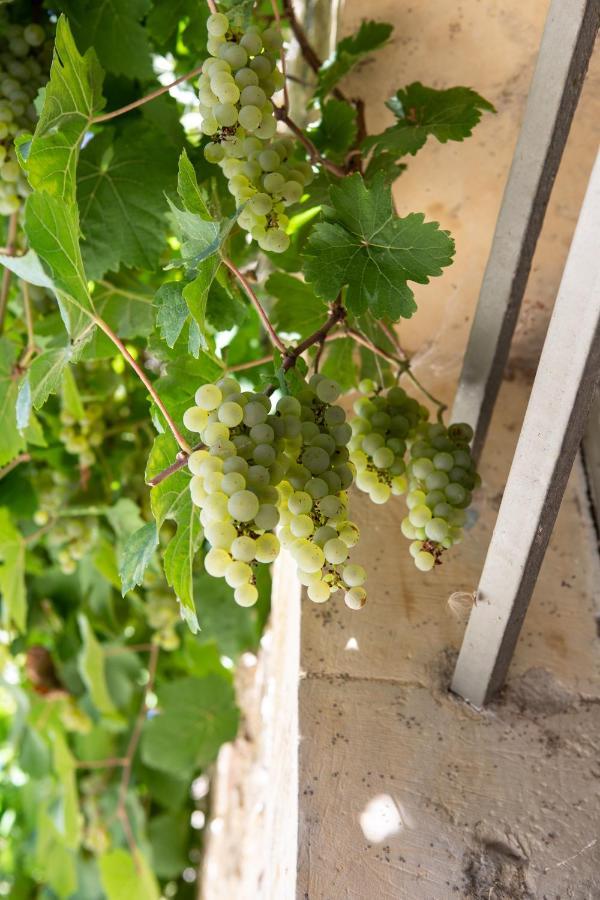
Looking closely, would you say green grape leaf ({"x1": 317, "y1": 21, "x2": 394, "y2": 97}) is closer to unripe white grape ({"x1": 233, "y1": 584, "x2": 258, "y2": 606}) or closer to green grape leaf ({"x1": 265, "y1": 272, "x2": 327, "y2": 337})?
green grape leaf ({"x1": 265, "y1": 272, "x2": 327, "y2": 337})

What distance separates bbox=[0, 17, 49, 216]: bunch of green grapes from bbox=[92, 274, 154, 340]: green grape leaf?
169mm

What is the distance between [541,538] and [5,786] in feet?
8.07

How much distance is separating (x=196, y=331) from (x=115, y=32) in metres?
0.52

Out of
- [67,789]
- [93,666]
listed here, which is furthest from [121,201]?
[67,789]

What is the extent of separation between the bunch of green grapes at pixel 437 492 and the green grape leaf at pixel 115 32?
57 cm

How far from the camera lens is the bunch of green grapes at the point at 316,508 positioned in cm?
57

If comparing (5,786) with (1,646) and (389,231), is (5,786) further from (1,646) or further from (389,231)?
(389,231)

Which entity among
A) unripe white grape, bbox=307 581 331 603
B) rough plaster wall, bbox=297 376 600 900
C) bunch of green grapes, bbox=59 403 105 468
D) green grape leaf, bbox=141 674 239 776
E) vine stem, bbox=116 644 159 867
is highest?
unripe white grape, bbox=307 581 331 603

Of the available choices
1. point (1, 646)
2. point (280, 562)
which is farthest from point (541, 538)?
point (1, 646)

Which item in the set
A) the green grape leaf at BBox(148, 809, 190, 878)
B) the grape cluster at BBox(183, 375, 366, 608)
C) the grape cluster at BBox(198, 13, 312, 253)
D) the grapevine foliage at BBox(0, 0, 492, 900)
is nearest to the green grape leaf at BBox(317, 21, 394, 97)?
the grapevine foliage at BBox(0, 0, 492, 900)

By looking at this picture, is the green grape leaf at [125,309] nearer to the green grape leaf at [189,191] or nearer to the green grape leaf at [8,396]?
the green grape leaf at [8,396]

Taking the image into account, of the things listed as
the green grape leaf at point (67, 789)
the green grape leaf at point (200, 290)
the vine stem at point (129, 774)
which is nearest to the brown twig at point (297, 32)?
the green grape leaf at point (200, 290)

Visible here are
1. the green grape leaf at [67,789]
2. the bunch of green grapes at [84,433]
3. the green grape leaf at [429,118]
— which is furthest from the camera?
the green grape leaf at [67,789]

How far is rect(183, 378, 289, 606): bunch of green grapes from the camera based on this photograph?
1.72 feet
